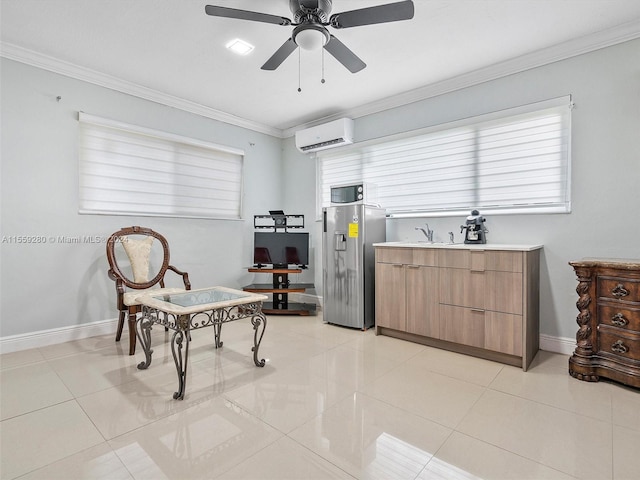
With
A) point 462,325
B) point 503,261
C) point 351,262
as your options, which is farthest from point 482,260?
point 351,262

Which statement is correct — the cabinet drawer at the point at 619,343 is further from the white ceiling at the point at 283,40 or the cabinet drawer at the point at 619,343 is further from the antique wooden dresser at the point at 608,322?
the white ceiling at the point at 283,40

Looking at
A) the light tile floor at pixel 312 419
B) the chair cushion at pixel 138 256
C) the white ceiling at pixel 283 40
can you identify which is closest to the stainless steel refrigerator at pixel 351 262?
the light tile floor at pixel 312 419

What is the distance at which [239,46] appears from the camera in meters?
2.92

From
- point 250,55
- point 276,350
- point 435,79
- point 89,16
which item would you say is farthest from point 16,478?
point 435,79

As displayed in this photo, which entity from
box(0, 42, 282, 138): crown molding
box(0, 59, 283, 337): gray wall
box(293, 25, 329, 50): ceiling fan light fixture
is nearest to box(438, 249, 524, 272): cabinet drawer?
box(293, 25, 329, 50): ceiling fan light fixture

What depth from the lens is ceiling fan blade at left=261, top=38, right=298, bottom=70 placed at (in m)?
2.35

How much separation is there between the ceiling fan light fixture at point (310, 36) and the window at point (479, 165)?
77.9 inches

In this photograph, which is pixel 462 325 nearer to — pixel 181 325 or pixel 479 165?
pixel 479 165

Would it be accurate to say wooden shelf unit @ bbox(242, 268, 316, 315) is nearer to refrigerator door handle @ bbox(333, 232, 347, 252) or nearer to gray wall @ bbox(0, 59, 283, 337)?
refrigerator door handle @ bbox(333, 232, 347, 252)

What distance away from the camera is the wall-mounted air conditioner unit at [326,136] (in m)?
4.34

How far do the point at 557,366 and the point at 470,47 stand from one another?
114 inches

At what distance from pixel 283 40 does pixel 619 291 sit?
10.9 feet

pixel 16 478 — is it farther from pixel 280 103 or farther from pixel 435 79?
pixel 435 79

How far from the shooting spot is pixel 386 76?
3.48 metres
